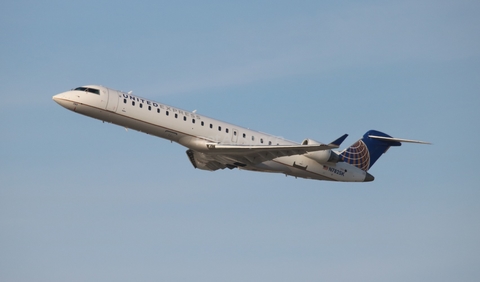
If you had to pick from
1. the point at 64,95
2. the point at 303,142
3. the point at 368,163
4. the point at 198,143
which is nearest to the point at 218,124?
the point at 198,143

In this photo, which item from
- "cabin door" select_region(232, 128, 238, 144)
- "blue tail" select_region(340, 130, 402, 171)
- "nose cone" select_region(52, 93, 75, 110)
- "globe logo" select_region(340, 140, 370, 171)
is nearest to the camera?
"nose cone" select_region(52, 93, 75, 110)

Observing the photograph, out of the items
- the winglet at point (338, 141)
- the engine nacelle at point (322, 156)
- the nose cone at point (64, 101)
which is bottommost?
the winglet at point (338, 141)

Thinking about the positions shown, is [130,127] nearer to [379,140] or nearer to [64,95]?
[64,95]

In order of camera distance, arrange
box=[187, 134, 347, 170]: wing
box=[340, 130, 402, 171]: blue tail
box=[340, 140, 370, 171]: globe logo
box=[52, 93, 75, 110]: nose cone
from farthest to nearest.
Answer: box=[340, 130, 402, 171]: blue tail, box=[340, 140, 370, 171]: globe logo, box=[187, 134, 347, 170]: wing, box=[52, 93, 75, 110]: nose cone

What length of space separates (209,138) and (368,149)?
11013mm

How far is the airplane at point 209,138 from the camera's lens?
37094 millimetres

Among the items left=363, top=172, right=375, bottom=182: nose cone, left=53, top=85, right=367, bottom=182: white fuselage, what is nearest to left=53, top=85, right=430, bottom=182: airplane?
left=53, top=85, right=367, bottom=182: white fuselage

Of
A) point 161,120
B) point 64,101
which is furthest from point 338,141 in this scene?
point 64,101

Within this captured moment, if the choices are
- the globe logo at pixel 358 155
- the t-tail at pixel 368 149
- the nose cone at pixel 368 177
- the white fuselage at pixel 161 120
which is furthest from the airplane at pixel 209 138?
the nose cone at pixel 368 177

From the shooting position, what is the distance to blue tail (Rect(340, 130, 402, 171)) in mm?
44031

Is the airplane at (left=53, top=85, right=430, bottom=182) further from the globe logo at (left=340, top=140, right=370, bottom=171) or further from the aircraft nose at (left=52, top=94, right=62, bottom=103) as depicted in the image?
the globe logo at (left=340, top=140, right=370, bottom=171)

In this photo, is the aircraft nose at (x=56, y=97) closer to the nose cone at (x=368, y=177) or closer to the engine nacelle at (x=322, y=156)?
the engine nacelle at (x=322, y=156)

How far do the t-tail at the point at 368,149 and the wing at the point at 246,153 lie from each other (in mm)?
6411

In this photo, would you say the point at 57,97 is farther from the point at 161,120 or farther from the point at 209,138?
the point at 209,138
